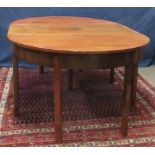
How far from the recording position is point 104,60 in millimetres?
1582

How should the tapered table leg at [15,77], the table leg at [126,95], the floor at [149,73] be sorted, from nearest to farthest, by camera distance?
1. the table leg at [126,95]
2. the tapered table leg at [15,77]
3. the floor at [149,73]

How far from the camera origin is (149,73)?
3152 millimetres

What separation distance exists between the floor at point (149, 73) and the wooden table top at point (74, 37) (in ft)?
2.93

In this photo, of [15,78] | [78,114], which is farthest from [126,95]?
[15,78]

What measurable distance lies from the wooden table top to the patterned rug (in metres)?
0.54

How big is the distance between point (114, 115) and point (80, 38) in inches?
25.0

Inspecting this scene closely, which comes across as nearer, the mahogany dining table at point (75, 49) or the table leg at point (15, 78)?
the mahogany dining table at point (75, 49)

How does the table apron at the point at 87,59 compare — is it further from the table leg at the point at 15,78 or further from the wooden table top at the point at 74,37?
the table leg at the point at 15,78

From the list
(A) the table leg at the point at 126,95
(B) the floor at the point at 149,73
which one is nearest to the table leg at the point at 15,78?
(A) the table leg at the point at 126,95

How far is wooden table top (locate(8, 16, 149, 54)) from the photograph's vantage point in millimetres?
1569

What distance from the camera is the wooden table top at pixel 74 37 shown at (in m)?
1.57

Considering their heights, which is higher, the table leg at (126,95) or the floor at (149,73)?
the table leg at (126,95)

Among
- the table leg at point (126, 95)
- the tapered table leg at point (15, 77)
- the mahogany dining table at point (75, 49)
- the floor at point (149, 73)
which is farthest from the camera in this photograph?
the floor at point (149, 73)

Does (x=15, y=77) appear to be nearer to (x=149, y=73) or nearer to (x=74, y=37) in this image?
(x=74, y=37)
